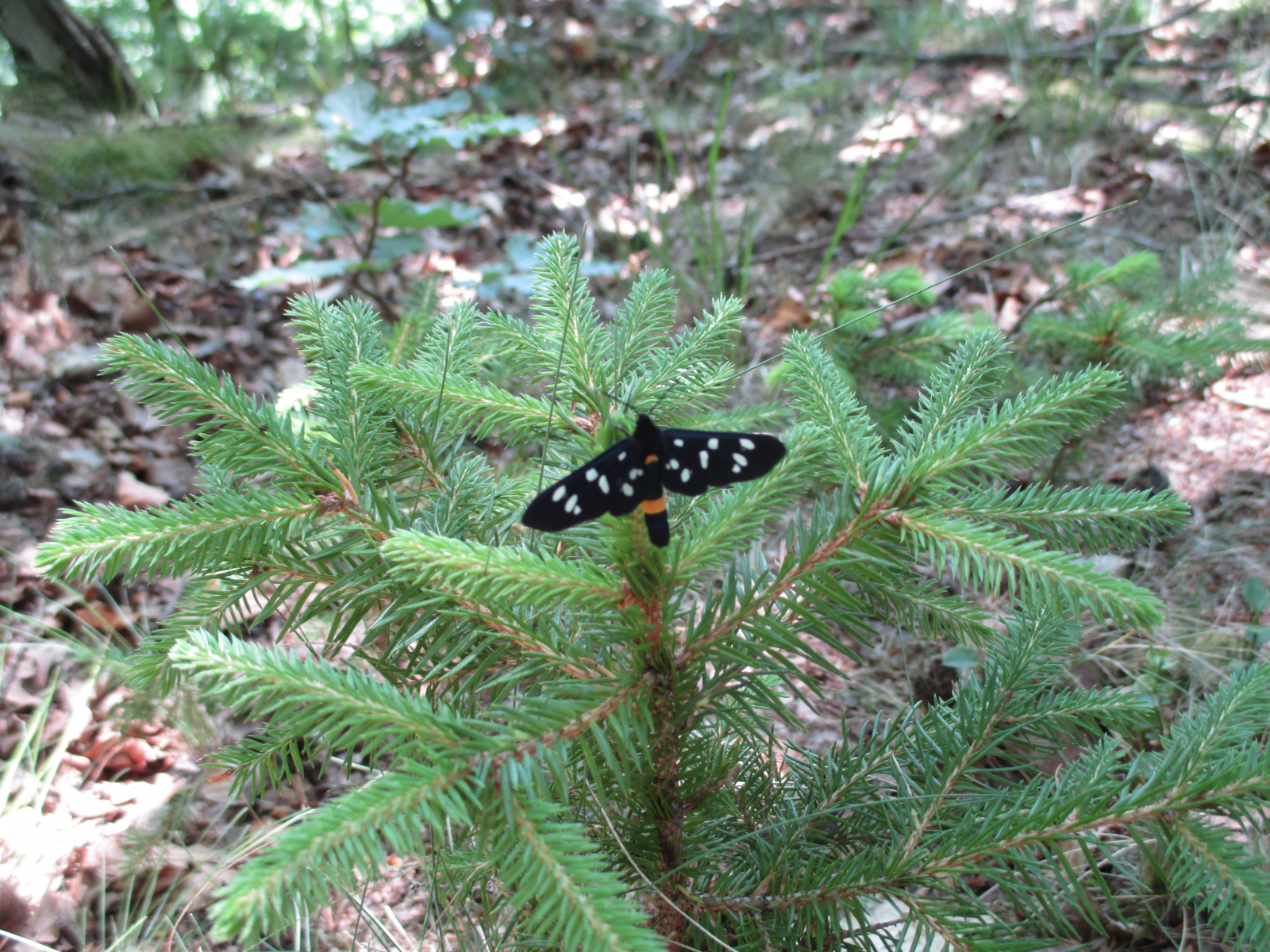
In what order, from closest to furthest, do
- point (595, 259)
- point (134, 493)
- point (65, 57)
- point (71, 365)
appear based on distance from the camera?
point (134, 493), point (71, 365), point (595, 259), point (65, 57)

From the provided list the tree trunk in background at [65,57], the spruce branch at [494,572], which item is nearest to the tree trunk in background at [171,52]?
the tree trunk in background at [65,57]

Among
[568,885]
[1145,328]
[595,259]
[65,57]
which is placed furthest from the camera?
[65,57]

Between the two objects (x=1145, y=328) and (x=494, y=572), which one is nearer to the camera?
(x=494, y=572)

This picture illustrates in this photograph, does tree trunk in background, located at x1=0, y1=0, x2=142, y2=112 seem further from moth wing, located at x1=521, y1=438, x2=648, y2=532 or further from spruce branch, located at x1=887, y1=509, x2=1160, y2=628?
spruce branch, located at x1=887, y1=509, x2=1160, y2=628

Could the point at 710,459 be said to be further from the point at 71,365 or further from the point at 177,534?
the point at 71,365

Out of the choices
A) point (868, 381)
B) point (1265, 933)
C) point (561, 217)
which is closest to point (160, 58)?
point (561, 217)

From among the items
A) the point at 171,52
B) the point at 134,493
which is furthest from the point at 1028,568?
the point at 171,52
